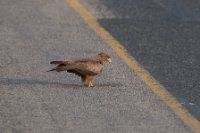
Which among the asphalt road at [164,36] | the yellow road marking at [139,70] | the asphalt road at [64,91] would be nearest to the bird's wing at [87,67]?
the asphalt road at [64,91]

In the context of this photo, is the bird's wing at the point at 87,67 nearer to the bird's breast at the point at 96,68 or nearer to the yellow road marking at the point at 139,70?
the bird's breast at the point at 96,68

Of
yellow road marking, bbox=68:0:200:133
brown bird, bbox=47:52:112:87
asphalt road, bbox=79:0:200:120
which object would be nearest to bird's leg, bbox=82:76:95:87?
brown bird, bbox=47:52:112:87

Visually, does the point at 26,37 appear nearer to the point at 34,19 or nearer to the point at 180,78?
the point at 34,19

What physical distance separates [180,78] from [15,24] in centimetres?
347

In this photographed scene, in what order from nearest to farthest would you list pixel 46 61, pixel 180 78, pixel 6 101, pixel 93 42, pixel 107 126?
pixel 107 126 → pixel 6 101 → pixel 180 78 → pixel 46 61 → pixel 93 42

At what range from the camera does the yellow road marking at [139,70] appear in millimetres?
7762

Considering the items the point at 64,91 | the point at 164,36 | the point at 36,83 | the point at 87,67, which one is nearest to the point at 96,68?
the point at 87,67

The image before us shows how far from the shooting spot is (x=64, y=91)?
862cm

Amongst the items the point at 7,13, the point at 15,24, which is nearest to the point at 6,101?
the point at 15,24

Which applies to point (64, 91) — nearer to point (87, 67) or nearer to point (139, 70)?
point (87, 67)

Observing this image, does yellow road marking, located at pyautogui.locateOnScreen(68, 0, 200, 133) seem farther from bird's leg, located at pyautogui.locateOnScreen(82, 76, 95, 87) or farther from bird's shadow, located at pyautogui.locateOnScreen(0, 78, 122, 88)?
bird's leg, located at pyautogui.locateOnScreen(82, 76, 95, 87)

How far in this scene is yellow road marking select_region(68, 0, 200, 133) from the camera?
7762 millimetres

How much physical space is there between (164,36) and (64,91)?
3.22m

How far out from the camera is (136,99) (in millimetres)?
8344
